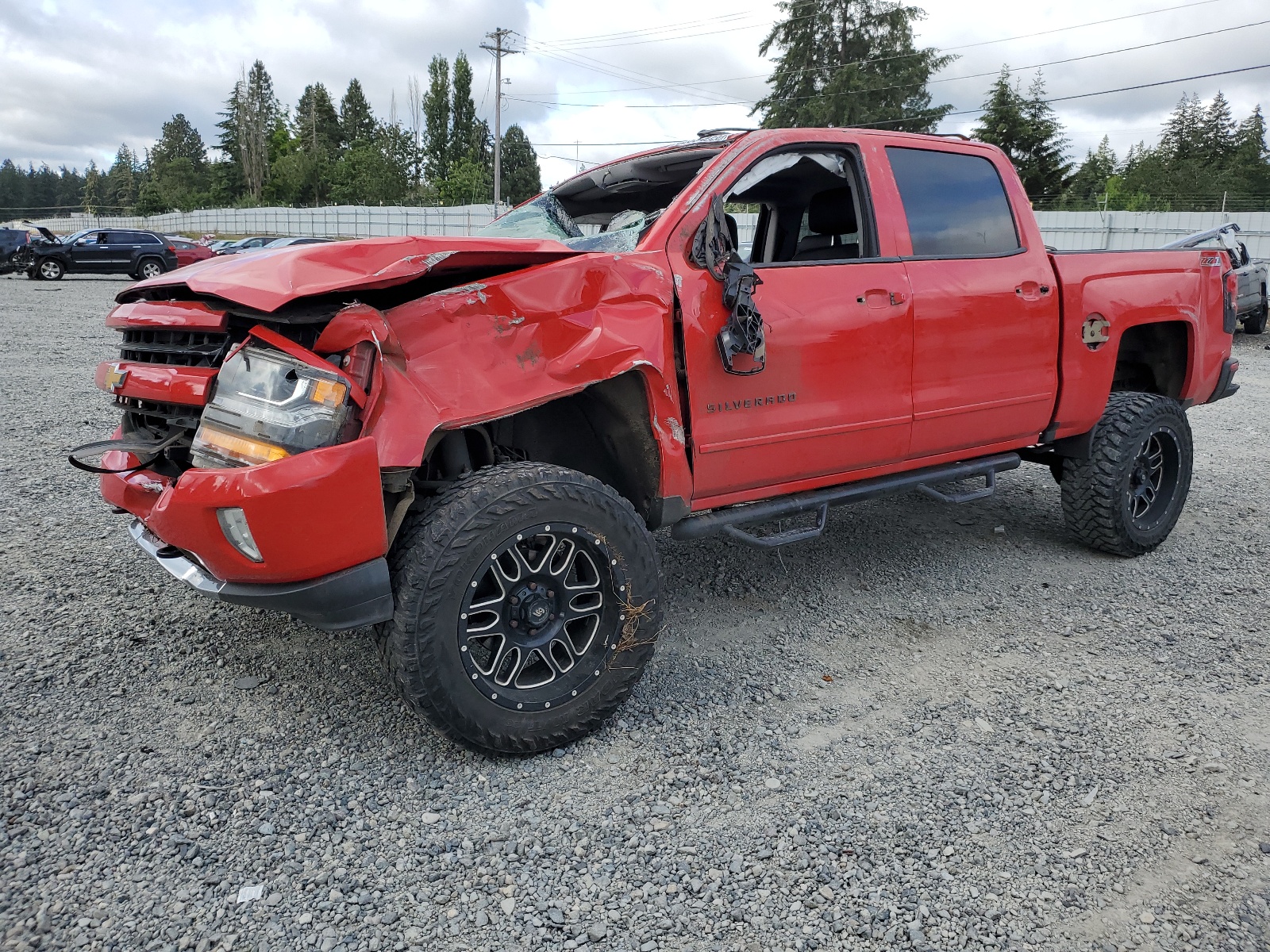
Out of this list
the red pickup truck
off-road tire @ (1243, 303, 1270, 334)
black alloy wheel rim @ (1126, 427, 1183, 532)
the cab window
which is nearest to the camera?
the red pickup truck

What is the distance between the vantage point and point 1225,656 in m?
3.49

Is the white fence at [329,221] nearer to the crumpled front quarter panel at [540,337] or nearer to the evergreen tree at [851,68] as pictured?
the evergreen tree at [851,68]

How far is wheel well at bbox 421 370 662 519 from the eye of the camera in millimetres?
2895

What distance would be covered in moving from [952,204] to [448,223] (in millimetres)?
36674

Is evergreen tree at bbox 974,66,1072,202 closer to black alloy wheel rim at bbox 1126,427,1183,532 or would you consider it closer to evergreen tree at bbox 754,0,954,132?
evergreen tree at bbox 754,0,954,132

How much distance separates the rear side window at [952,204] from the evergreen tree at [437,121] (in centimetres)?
7255

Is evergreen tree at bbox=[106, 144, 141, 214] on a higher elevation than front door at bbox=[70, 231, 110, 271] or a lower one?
higher

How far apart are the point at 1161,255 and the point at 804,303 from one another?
255cm

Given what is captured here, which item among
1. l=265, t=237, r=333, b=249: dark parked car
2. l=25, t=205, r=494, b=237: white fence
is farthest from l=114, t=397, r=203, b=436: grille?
l=25, t=205, r=494, b=237: white fence

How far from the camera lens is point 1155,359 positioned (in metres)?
4.92

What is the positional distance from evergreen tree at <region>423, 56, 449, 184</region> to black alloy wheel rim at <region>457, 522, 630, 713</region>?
242 feet

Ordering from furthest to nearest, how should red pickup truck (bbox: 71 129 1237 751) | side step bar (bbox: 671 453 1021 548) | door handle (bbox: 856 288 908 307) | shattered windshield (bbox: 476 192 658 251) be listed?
1. door handle (bbox: 856 288 908 307)
2. side step bar (bbox: 671 453 1021 548)
3. shattered windshield (bbox: 476 192 658 251)
4. red pickup truck (bbox: 71 129 1237 751)

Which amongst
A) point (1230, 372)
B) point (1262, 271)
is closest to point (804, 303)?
point (1230, 372)

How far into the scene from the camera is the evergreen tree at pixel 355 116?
78625 millimetres
